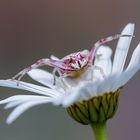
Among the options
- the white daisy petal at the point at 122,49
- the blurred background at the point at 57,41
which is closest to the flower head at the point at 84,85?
the white daisy petal at the point at 122,49

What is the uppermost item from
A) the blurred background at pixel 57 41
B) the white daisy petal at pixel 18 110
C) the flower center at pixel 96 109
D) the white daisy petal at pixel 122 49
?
the blurred background at pixel 57 41

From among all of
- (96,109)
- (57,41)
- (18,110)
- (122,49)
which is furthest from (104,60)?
(57,41)

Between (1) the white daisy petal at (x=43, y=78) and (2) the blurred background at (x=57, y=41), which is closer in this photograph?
(1) the white daisy petal at (x=43, y=78)

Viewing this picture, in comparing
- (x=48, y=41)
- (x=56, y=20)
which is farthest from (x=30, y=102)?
(x=56, y=20)

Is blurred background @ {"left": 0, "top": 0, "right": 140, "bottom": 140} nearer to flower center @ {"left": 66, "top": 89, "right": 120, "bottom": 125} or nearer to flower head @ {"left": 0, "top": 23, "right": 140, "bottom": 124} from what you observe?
flower head @ {"left": 0, "top": 23, "right": 140, "bottom": 124}

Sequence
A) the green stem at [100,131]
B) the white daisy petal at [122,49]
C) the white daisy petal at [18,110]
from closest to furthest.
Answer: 1. the white daisy petal at [18,110]
2. the green stem at [100,131]
3. the white daisy petal at [122,49]

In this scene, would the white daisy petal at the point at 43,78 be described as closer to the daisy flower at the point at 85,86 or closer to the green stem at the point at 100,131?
the daisy flower at the point at 85,86

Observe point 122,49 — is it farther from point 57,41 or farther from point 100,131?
point 57,41

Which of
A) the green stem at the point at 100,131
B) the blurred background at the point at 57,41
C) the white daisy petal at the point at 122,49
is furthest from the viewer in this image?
the blurred background at the point at 57,41
